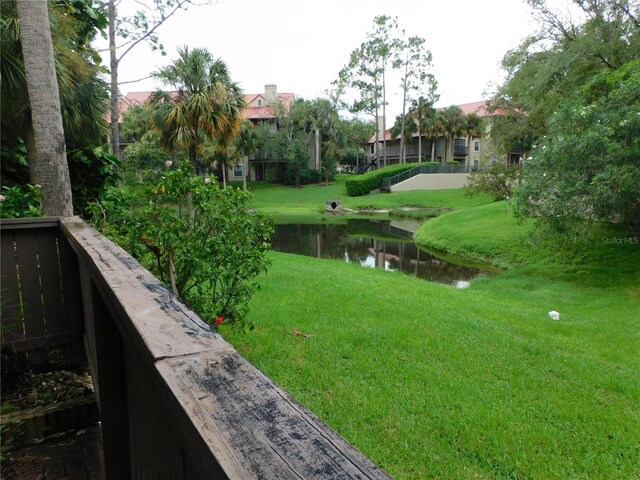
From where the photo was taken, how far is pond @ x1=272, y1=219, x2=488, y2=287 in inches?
482

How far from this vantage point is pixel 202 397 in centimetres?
79

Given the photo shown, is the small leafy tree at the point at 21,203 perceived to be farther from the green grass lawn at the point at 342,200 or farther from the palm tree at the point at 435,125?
the palm tree at the point at 435,125

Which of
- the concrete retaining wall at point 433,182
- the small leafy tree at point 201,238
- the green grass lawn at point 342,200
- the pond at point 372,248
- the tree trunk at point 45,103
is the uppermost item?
the tree trunk at point 45,103

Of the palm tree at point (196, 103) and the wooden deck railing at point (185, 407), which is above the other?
the palm tree at point (196, 103)

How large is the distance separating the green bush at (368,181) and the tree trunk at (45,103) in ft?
98.1

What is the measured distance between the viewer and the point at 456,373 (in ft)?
13.1

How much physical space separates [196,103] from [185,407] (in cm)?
1492

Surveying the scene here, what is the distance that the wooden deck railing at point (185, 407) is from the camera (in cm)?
63

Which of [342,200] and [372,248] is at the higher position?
[342,200]

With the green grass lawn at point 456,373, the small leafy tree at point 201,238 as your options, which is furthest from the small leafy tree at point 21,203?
the green grass lawn at point 456,373

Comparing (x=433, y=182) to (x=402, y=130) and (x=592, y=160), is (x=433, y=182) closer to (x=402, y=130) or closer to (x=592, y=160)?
(x=402, y=130)

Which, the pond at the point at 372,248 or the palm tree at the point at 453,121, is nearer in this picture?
the pond at the point at 372,248

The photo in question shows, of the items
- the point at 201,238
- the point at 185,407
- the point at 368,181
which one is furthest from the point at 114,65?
the point at 368,181

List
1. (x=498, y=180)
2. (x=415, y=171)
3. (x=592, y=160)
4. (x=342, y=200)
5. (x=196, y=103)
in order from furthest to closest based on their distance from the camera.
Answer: (x=415, y=171) → (x=342, y=200) → (x=498, y=180) → (x=196, y=103) → (x=592, y=160)
